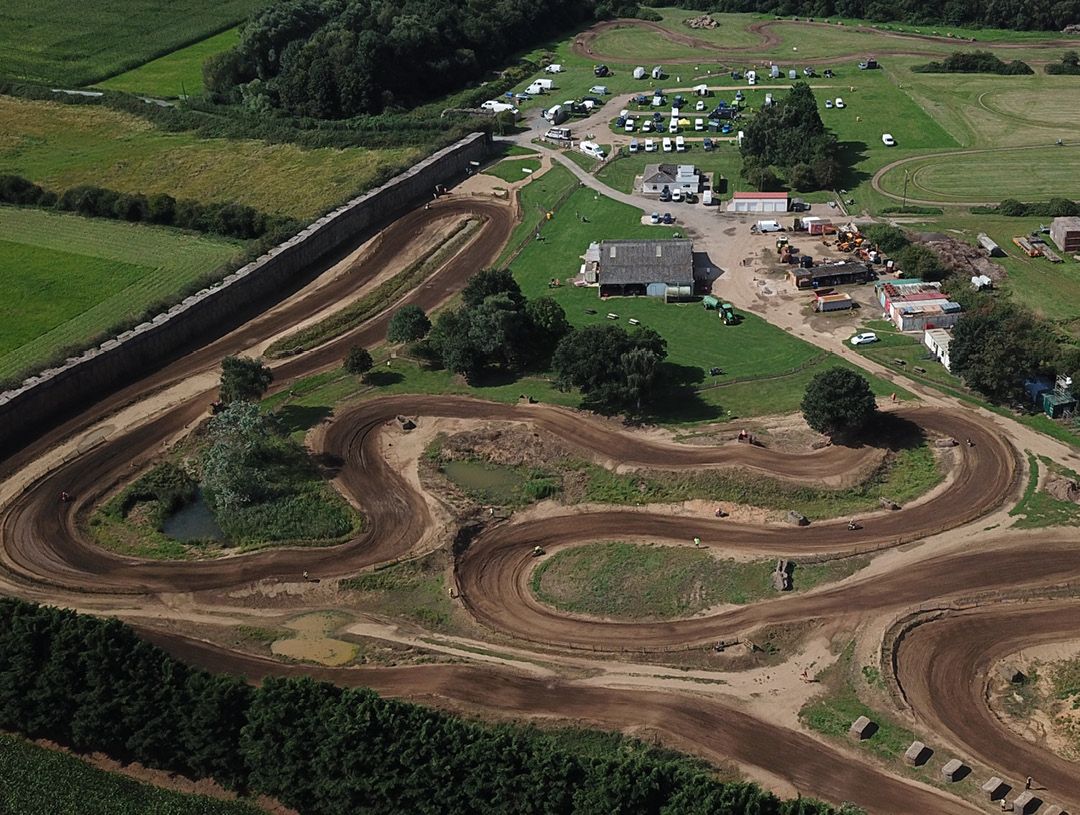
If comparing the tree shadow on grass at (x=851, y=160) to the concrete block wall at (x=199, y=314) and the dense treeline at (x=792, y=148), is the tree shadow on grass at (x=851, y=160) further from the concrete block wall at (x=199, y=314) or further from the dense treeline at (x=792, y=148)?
the concrete block wall at (x=199, y=314)

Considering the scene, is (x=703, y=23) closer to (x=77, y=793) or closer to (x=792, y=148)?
(x=792, y=148)

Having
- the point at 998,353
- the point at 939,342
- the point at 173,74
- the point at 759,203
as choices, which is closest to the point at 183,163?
the point at 173,74

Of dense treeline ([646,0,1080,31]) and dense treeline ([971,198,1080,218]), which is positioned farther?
dense treeline ([646,0,1080,31])

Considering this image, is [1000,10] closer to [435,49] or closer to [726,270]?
[435,49]

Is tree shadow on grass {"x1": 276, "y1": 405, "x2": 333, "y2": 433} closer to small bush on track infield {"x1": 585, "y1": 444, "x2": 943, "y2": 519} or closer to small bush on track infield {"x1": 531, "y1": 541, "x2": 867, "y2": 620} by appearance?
small bush on track infield {"x1": 585, "y1": 444, "x2": 943, "y2": 519}

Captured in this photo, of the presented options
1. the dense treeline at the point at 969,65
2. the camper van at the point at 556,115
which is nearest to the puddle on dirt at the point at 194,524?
the camper van at the point at 556,115

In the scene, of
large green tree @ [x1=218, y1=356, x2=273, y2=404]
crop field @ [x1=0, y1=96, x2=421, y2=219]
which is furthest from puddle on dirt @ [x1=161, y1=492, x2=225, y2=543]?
crop field @ [x1=0, y1=96, x2=421, y2=219]
